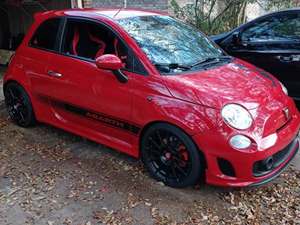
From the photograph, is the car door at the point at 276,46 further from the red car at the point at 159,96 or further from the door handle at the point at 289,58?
the red car at the point at 159,96

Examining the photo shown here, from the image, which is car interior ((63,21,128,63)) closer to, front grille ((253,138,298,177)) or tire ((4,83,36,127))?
tire ((4,83,36,127))

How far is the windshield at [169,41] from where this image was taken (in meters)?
3.97

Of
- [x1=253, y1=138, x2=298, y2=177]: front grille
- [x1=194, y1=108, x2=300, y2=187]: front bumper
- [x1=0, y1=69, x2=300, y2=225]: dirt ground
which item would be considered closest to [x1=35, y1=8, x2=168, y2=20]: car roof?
[x1=0, y1=69, x2=300, y2=225]: dirt ground

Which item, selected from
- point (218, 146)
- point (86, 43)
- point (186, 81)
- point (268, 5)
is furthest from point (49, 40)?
point (268, 5)

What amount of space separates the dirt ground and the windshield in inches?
45.5

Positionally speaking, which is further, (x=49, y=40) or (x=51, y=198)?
(x=49, y=40)

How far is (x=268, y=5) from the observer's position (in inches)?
479

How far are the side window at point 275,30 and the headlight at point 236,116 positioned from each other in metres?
2.67

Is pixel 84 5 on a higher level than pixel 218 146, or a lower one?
higher

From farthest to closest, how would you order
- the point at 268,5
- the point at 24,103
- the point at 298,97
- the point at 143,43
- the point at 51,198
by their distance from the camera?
1. the point at 268,5
2. the point at 298,97
3. the point at 24,103
4. the point at 143,43
5. the point at 51,198

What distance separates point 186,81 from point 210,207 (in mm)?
1114

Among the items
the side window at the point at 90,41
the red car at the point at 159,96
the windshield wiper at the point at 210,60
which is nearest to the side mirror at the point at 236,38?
the red car at the point at 159,96

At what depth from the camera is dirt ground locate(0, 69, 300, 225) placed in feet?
10.9

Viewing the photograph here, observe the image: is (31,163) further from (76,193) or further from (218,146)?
(218,146)
